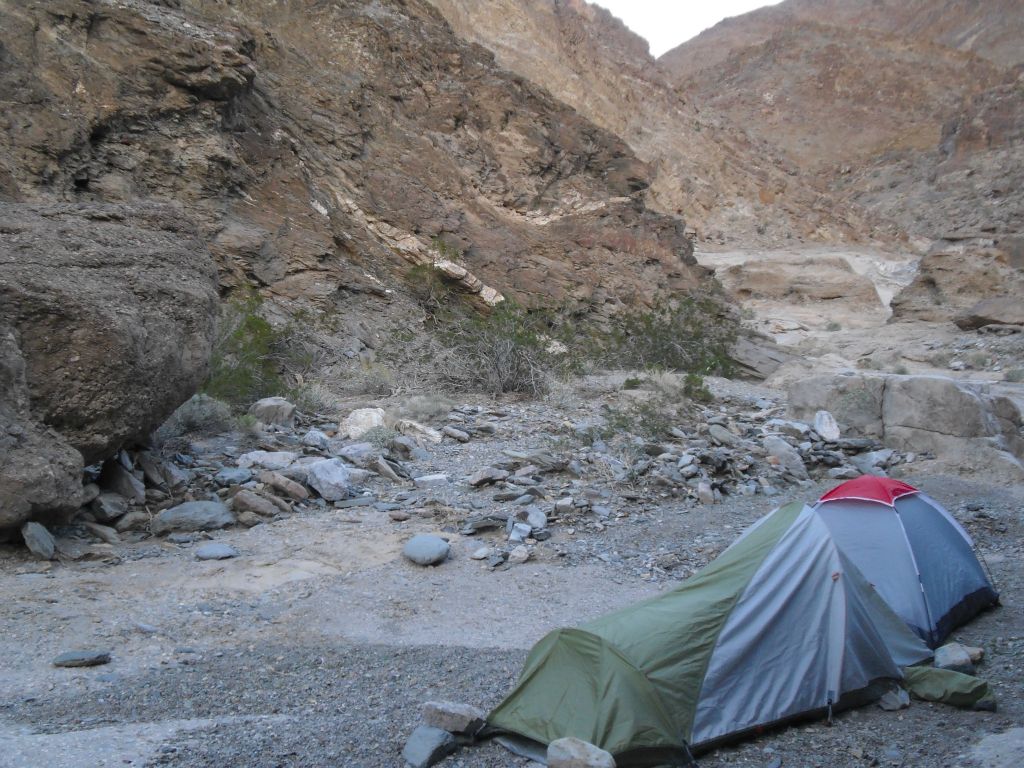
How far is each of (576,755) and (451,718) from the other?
62 cm

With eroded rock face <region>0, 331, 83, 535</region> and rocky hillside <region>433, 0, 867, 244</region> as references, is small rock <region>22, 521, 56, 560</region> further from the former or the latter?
rocky hillside <region>433, 0, 867, 244</region>

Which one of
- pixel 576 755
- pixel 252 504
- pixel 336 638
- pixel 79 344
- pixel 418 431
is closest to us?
pixel 576 755

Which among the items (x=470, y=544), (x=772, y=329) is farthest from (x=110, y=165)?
(x=772, y=329)

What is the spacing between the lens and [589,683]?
3.52 m

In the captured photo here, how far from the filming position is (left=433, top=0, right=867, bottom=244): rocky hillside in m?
35.1

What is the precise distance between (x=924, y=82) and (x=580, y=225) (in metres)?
60.4

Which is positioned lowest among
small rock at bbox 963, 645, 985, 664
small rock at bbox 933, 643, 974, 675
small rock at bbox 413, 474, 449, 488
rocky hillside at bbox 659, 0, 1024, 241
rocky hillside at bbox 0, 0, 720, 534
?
small rock at bbox 963, 645, 985, 664

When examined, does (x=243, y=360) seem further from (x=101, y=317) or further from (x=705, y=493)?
(x=705, y=493)

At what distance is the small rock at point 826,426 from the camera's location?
31.8 ft

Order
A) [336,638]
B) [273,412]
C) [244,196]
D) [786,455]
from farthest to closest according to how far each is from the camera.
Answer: [244,196] → [273,412] → [786,455] → [336,638]

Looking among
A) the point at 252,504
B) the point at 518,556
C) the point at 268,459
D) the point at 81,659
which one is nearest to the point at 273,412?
the point at 268,459

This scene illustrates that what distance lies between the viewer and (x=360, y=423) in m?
9.34

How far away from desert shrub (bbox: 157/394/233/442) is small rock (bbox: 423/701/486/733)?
5.40 meters

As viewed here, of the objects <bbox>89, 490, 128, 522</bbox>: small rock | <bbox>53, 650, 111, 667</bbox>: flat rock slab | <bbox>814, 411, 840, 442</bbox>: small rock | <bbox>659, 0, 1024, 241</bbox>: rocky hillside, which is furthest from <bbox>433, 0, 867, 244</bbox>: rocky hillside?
<bbox>53, 650, 111, 667</bbox>: flat rock slab
